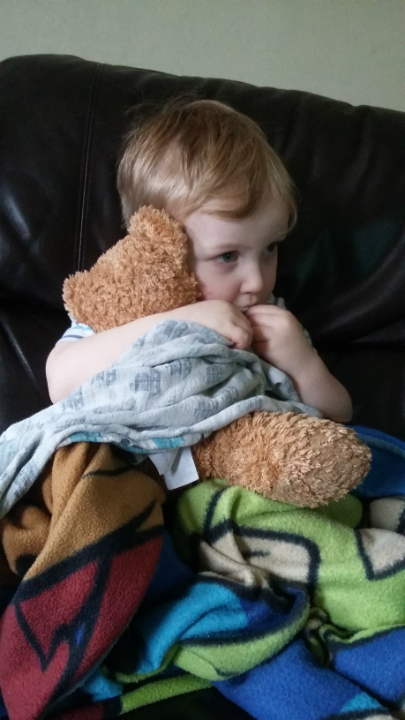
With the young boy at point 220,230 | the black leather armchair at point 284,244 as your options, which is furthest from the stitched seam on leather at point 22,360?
the young boy at point 220,230

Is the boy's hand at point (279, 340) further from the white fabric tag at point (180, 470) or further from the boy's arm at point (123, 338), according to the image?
the white fabric tag at point (180, 470)

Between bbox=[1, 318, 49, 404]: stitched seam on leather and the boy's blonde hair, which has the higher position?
the boy's blonde hair

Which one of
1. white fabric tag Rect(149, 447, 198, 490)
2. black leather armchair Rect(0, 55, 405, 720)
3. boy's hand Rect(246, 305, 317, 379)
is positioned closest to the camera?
white fabric tag Rect(149, 447, 198, 490)

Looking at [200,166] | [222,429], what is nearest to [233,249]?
[200,166]

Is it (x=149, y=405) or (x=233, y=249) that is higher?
(x=233, y=249)

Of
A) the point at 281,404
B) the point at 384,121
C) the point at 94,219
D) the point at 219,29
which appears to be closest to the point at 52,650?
the point at 281,404

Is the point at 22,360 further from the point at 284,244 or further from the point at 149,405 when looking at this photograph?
the point at 284,244

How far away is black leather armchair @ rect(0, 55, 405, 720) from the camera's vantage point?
0.88m

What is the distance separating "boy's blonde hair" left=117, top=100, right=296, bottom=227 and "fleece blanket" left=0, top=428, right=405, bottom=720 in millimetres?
345

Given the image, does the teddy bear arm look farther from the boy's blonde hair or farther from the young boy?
the boy's blonde hair

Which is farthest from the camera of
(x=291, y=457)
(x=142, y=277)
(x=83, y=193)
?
(x=83, y=193)

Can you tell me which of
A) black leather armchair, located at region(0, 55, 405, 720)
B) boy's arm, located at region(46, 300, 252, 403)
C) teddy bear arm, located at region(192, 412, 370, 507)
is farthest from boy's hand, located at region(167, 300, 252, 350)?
black leather armchair, located at region(0, 55, 405, 720)

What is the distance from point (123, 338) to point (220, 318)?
120 millimetres

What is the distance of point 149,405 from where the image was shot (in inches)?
25.0
